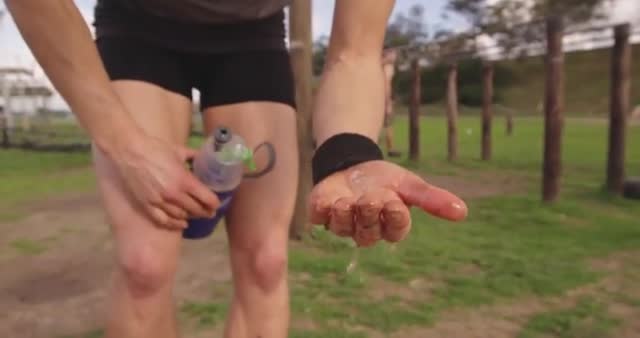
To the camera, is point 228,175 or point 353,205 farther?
point 228,175

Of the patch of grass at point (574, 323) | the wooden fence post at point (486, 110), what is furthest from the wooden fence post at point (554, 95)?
the wooden fence post at point (486, 110)

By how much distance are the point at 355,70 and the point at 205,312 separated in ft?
5.77

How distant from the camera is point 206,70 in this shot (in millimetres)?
1620

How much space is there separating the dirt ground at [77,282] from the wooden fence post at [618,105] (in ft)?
7.22

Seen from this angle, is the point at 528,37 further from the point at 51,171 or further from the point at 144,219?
the point at 144,219

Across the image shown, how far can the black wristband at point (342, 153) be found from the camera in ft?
3.09

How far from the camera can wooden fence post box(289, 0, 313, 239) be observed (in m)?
3.82

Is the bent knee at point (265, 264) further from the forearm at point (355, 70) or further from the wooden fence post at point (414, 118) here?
the wooden fence post at point (414, 118)

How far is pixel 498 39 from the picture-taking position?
8984 millimetres

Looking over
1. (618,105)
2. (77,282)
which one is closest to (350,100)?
(77,282)

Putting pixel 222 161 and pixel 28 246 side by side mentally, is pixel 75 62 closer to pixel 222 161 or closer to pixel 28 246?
pixel 222 161

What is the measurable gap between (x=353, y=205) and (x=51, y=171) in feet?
30.4

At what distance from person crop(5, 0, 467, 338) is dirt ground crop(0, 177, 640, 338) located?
1.03 meters

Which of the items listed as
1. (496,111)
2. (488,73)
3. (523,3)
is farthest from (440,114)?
(488,73)
